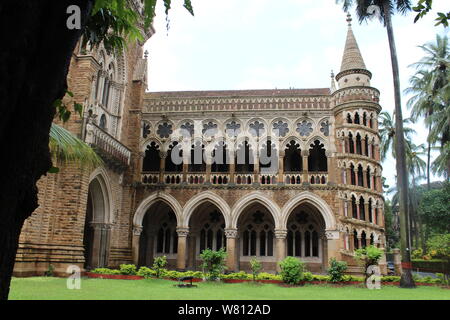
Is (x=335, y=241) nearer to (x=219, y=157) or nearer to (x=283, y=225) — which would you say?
(x=283, y=225)

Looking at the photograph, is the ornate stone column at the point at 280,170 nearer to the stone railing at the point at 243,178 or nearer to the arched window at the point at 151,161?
the stone railing at the point at 243,178

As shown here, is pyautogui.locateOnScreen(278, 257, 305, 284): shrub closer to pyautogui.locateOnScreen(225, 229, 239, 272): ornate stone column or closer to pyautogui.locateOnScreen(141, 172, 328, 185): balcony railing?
pyautogui.locateOnScreen(225, 229, 239, 272): ornate stone column

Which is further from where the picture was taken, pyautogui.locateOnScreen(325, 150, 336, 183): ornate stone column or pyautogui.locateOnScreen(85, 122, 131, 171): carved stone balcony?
pyautogui.locateOnScreen(325, 150, 336, 183): ornate stone column

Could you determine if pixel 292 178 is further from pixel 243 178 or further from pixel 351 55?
pixel 351 55

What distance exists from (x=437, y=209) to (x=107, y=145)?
107 ft

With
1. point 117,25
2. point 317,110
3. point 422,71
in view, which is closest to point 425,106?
point 422,71

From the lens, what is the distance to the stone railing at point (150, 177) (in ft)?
80.1

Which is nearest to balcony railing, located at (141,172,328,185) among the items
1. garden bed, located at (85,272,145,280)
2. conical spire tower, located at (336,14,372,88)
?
conical spire tower, located at (336,14,372,88)

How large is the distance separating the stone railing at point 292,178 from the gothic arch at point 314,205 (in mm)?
936

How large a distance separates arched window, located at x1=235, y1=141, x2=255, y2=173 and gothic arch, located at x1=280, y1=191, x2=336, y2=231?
3.68 metres

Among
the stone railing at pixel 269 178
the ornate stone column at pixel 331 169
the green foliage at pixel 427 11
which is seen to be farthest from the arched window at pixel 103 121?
the green foliage at pixel 427 11

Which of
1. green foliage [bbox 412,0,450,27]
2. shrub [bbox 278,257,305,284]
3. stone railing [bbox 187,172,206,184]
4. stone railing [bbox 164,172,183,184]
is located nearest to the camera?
green foliage [bbox 412,0,450,27]

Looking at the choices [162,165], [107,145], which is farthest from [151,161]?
[107,145]

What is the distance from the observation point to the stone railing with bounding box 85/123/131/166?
18.1 meters
